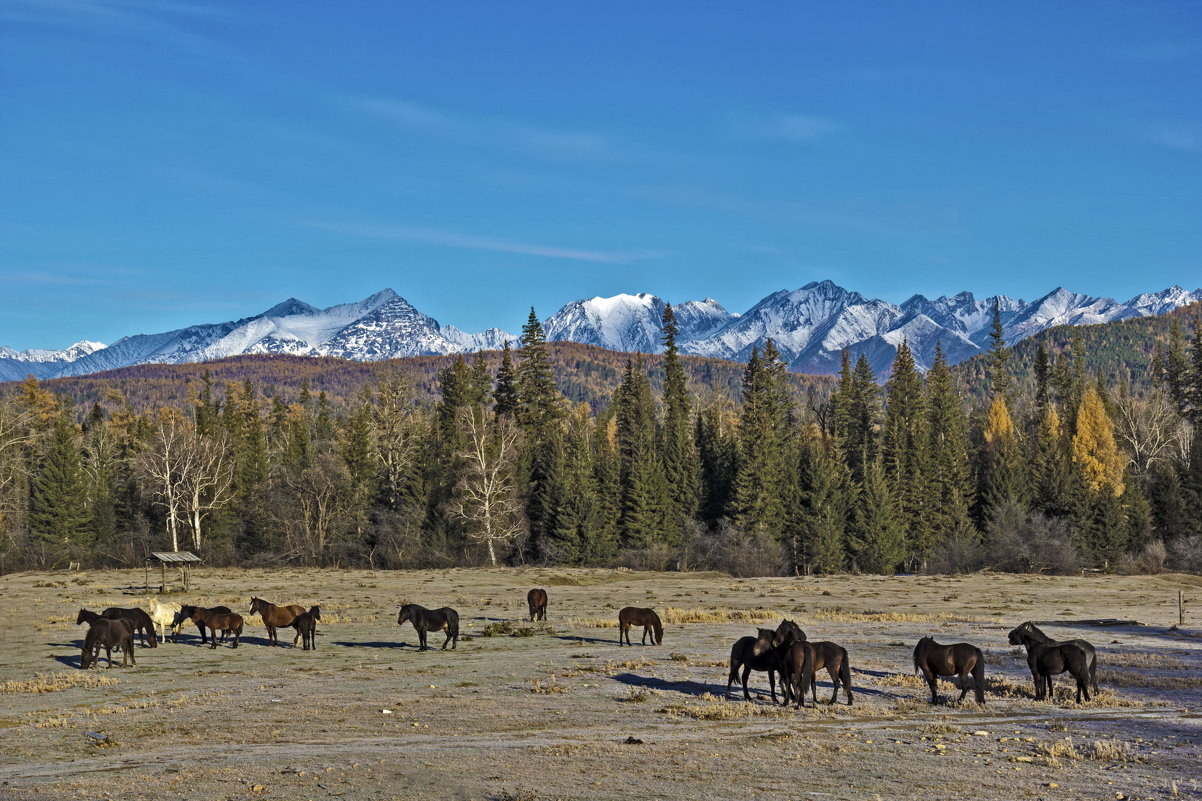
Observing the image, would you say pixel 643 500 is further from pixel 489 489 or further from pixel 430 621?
pixel 430 621

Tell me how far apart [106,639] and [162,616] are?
9042 mm

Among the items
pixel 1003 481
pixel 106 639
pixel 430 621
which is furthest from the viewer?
pixel 1003 481

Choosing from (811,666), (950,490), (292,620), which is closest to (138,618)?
(292,620)

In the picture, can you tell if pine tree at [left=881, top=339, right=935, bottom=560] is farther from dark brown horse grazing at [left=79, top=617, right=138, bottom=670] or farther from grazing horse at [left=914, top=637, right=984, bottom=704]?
dark brown horse grazing at [left=79, top=617, right=138, bottom=670]

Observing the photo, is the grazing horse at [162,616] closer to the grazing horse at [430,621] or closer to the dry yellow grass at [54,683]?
the dry yellow grass at [54,683]

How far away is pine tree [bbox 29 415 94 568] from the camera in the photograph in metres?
90.7

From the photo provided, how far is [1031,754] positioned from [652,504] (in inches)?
2980

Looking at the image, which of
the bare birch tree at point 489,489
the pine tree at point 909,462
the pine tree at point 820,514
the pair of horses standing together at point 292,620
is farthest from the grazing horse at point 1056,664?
the pine tree at point 909,462

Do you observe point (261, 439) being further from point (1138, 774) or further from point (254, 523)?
point (1138, 774)

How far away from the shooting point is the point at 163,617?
125ft

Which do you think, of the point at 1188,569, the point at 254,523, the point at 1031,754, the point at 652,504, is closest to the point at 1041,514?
the point at 1188,569

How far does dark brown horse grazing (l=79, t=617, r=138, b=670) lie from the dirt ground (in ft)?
2.35

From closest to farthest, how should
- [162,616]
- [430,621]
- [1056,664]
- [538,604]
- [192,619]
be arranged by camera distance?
[1056,664] < [430,621] < [192,619] < [162,616] < [538,604]

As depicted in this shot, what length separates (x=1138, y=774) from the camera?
631 inches
